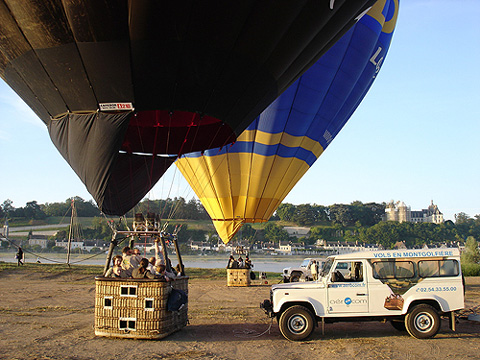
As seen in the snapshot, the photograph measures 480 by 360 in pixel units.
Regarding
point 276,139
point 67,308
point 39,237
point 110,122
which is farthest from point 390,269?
point 39,237

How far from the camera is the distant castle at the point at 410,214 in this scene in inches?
6289

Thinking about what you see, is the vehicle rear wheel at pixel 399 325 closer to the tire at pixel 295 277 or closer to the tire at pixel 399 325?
the tire at pixel 399 325

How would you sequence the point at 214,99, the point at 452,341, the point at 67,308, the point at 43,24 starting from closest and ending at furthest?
1. the point at 43,24
2. the point at 452,341
3. the point at 214,99
4. the point at 67,308

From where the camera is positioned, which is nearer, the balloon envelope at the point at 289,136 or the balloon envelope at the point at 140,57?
the balloon envelope at the point at 140,57

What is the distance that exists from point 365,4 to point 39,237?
317 ft

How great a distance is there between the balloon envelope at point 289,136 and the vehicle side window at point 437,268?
818 cm

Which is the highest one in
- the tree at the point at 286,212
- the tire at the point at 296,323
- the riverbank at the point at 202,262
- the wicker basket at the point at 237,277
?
the tree at the point at 286,212

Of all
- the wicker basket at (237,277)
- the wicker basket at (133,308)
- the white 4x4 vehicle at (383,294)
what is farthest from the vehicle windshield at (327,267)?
the wicker basket at (237,277)

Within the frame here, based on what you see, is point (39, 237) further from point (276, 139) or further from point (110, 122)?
point (110, 122)

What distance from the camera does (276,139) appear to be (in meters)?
15.3

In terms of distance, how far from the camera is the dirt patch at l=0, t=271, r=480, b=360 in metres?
5.96

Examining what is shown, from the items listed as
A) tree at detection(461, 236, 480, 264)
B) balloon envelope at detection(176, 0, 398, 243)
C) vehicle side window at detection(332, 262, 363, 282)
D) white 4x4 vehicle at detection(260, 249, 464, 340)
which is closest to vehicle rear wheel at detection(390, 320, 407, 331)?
white 4x4 vehicle at detection(260, 249, 464, 340)

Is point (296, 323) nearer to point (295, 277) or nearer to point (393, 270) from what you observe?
point (393, 270)

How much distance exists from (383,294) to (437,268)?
961 mm
